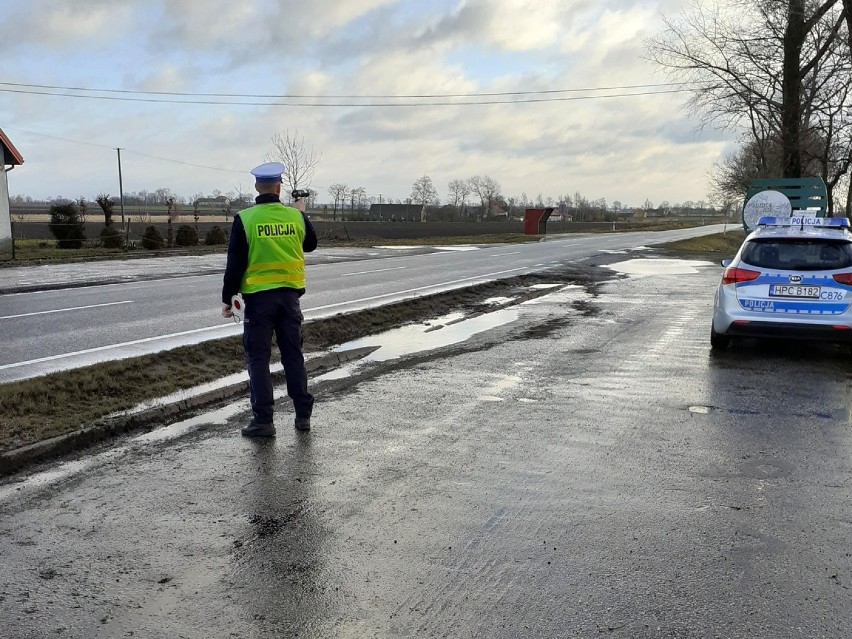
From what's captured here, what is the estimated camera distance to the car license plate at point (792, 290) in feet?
29.0

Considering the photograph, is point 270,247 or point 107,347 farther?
point 107,347

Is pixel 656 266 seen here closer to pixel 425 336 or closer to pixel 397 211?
pixel 425 336

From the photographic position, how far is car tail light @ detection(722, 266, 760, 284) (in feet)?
30.1

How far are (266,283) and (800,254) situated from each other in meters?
6.66

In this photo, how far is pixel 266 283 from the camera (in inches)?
231

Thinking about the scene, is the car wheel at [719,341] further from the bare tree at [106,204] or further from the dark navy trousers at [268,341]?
the bare tree at [106,204]

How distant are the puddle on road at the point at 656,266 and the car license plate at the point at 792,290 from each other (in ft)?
40.4

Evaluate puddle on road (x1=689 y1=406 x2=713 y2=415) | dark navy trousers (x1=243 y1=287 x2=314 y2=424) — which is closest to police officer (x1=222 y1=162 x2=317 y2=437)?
dark navy trousers (x1=243 y1=287 x2=314 y2=424)

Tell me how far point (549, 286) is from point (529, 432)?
12.2 meters

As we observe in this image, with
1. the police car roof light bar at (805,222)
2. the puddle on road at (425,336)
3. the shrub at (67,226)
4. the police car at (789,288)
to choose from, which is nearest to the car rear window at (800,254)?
the police car at (789,288)

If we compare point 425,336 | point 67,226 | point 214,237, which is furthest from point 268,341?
point 214,237

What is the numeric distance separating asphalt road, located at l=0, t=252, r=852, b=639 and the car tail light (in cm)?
212

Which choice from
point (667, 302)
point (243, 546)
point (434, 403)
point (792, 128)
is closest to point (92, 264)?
point (667, 302)

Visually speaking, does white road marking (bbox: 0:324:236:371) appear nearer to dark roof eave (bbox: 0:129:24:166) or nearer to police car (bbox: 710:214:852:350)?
police car (bbox: 710:214:852:350)
